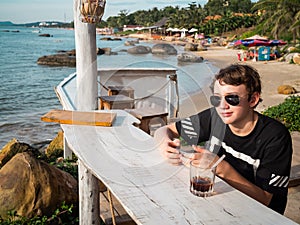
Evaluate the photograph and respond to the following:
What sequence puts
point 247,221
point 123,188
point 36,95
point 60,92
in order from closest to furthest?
point 247,221, point 123,188, point 60,92, point 36,95

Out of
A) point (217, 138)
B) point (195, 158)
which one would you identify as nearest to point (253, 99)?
point (217, 138)

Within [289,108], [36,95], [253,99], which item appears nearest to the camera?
[253,99]

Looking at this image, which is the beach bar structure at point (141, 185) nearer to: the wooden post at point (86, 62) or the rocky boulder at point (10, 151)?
the wooden post at point (86, 62)

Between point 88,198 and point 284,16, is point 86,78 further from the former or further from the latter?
point 284,16

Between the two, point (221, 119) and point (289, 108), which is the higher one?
point (221, 119)

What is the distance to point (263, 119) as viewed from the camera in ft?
6.17

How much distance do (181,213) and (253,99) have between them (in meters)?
0.77

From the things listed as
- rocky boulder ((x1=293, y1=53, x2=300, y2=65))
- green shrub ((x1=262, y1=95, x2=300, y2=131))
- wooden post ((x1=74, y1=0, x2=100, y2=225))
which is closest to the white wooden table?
wooden post ((x1=74, y1=0, x2=100, y2=225))

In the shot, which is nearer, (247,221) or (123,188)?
(247,221)

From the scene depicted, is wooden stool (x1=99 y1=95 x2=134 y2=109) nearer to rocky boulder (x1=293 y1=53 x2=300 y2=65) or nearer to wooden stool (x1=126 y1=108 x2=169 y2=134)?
wooden stool (x1=126 y1=108 x2=169 y2=134)

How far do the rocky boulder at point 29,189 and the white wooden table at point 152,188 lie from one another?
0.75 m

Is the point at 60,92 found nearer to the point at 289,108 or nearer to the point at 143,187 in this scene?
the point at 143,187

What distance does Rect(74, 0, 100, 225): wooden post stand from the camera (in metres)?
2.68

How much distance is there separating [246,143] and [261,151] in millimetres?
93
